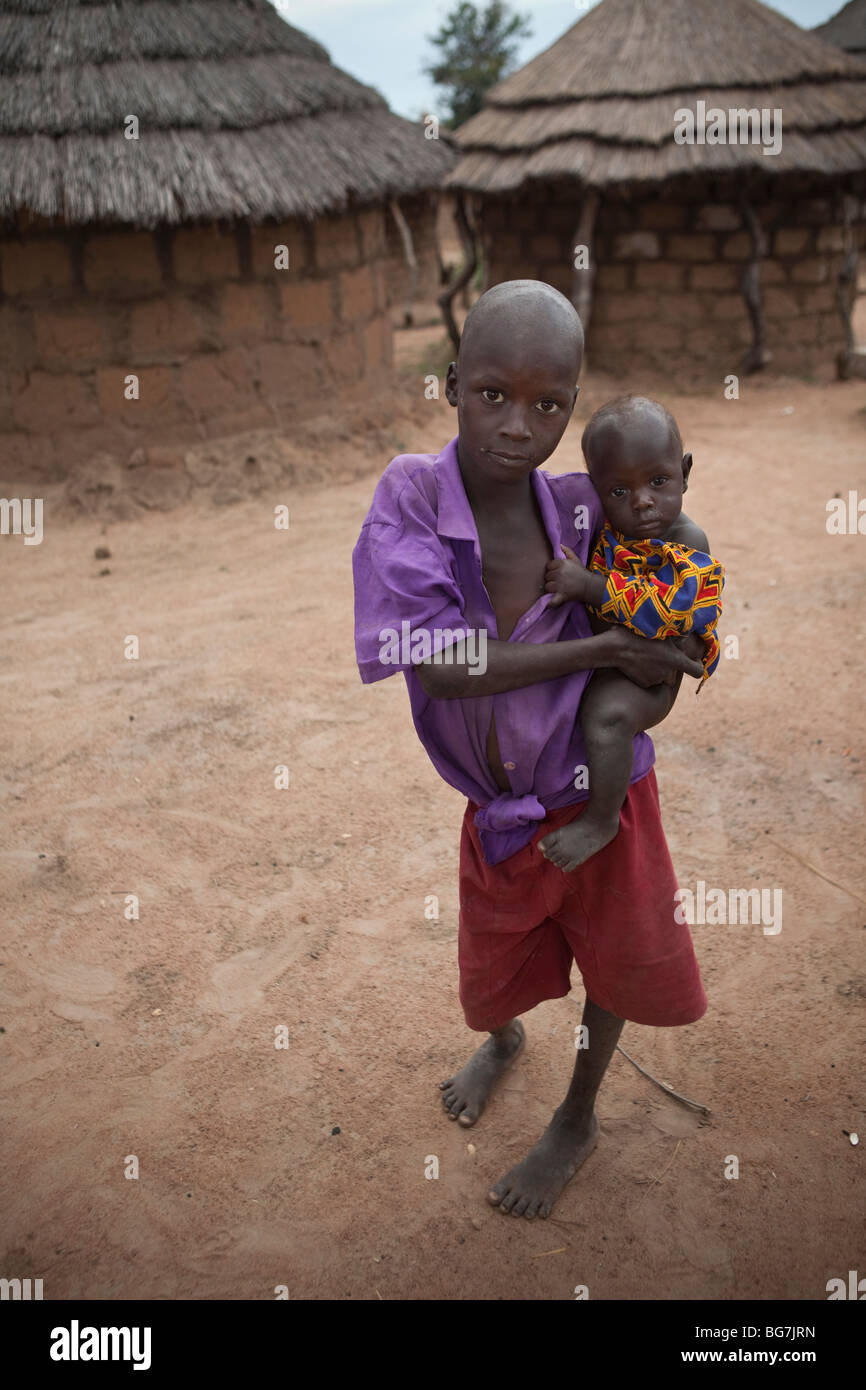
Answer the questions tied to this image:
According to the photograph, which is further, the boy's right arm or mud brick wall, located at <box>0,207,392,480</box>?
mud brick wall, located at <box>0,207,392,480</box>

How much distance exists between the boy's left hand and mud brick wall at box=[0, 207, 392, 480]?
5.42m

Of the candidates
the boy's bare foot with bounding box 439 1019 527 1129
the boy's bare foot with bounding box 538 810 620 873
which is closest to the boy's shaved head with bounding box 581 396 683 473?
the boy's bare foot with bounding box 538 810 620 873

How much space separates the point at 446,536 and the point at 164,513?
5232 mm

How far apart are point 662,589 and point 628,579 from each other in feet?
0.19

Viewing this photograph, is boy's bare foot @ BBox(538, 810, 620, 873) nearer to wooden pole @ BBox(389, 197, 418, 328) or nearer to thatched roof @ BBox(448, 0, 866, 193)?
thatched roof @ BBox(448, 0, 866, 193)

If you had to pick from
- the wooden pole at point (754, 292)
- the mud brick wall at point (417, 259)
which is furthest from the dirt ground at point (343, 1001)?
the mud brick wall at point (417, 259)

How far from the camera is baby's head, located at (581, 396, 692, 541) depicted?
160 cm

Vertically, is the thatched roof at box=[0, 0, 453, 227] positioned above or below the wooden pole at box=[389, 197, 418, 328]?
below

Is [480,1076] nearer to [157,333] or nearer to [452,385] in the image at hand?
[452,385]

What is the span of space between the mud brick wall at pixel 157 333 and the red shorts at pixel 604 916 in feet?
17.4

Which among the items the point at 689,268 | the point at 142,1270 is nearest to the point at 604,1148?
the point at 142,1270

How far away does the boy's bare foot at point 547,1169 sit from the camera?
2.06m

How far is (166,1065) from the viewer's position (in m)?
2.42

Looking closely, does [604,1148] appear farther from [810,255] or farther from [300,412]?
[810,255]
